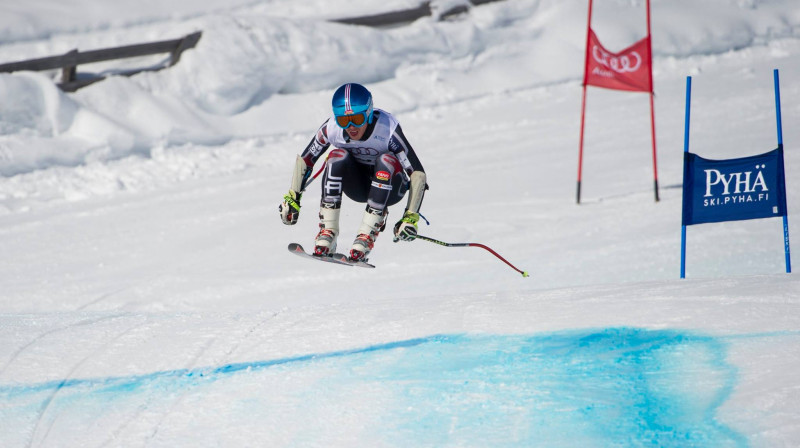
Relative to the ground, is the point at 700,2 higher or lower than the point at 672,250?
higher

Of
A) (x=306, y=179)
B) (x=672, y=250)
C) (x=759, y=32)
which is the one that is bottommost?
(x=672, y=250)

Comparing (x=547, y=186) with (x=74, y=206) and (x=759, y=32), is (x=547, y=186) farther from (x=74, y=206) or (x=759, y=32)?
(x=759, y=32)

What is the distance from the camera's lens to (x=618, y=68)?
1191cm

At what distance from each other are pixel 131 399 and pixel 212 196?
8016 mm

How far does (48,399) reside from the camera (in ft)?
18.0

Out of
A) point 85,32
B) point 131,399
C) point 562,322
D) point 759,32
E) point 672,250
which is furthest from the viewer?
point 759,32

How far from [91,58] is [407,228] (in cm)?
1113

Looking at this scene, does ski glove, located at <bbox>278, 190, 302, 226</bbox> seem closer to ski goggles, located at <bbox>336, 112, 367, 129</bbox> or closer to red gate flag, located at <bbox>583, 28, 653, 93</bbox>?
ski goggles, located at <bbox>336, 112, 367, 129</bbox>

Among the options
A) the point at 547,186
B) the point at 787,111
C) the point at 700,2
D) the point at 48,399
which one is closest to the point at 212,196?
the point at 547,186

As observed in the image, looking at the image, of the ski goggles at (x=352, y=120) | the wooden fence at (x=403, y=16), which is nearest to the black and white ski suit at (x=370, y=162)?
the ski goggles at (x=352, y=120)

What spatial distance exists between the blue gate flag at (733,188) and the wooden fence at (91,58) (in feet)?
35.9

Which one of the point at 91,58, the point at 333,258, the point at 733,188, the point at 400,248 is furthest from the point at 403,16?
the point at 333,258

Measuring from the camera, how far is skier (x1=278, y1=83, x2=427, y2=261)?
6.11 metres

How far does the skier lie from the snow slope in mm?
741
